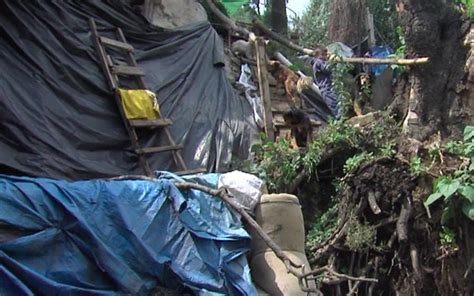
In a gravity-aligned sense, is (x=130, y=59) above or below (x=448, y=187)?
above

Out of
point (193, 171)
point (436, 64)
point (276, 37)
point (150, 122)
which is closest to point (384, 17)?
point (276, 37)

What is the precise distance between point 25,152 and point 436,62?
4562 mm

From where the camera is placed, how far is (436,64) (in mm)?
7414

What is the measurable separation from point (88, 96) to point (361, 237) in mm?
3371

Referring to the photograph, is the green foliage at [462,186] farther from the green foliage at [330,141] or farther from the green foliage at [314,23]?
the green foliage at [314,23]

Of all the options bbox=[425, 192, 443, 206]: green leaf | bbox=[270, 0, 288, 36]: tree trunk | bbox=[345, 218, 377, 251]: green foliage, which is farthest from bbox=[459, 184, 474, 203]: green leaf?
bbox=[270, 0, 288, 36]: tree trunk

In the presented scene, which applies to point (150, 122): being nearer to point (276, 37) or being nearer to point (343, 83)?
point (343, 83)

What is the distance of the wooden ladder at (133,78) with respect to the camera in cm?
719

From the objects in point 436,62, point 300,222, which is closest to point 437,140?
point 436,62

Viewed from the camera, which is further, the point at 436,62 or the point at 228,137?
the point at 228,137

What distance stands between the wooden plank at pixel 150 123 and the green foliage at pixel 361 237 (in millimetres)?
2426

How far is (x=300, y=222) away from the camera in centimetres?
568

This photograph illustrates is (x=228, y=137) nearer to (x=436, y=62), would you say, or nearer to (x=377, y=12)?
(x=436, y=62)

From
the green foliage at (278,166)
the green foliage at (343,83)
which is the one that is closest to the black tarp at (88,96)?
the green foliage at (278,166)
